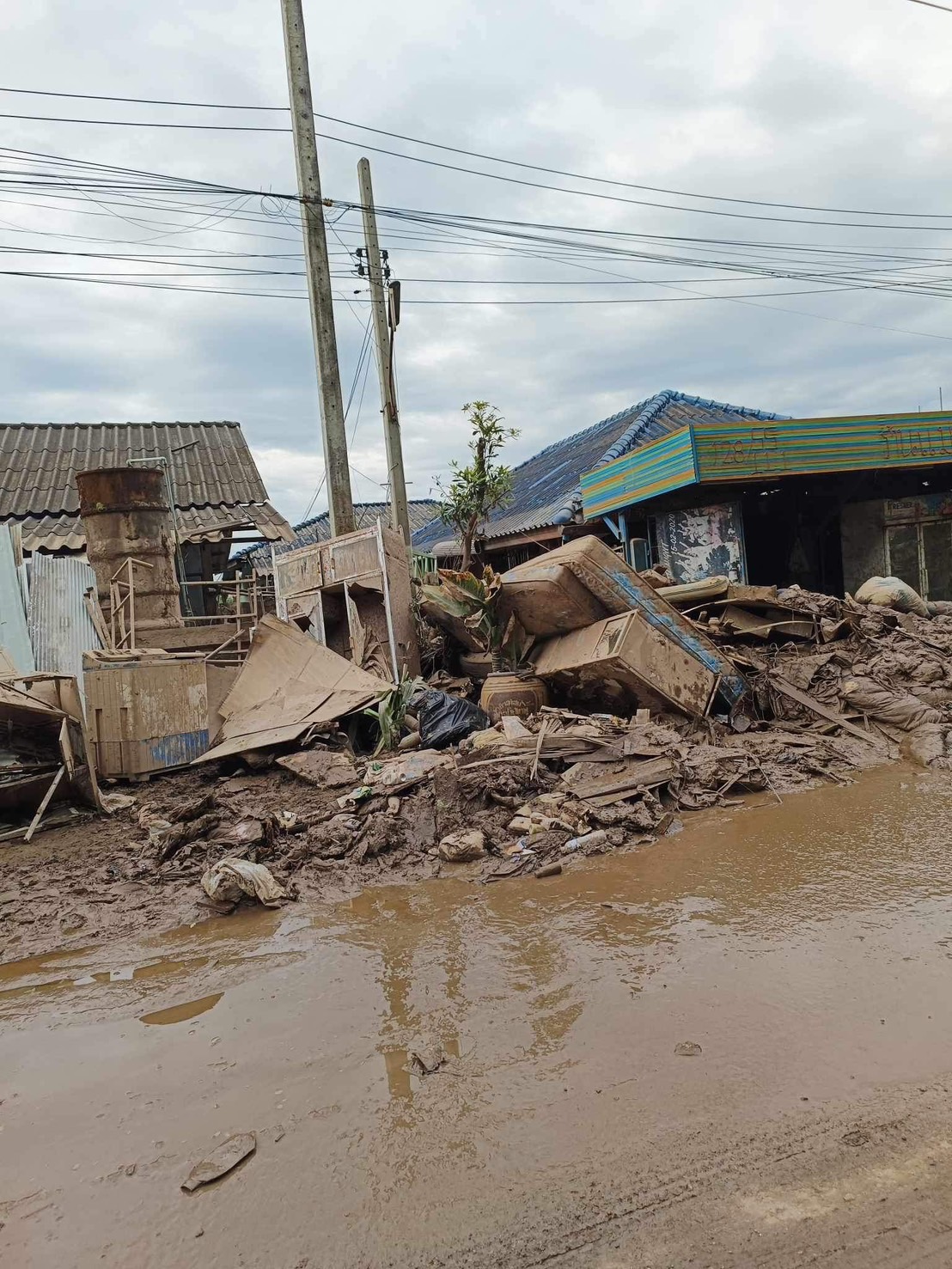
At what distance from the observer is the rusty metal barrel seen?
9.51 metres

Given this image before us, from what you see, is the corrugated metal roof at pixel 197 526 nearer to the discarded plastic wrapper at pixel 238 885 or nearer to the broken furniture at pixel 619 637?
the broken furniture at pixel 619 637

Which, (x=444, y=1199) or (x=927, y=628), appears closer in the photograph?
(x=444, y=1199)

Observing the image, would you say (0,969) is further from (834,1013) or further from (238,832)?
(834,1013)

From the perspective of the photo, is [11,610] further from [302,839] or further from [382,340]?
[382,340]

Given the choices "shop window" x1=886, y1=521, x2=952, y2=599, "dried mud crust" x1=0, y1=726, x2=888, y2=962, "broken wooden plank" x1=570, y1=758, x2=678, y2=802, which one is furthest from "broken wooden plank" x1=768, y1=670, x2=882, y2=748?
"shop window" x1=886, y1=521, x2=952, y2=599

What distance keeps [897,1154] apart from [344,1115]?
1453mm

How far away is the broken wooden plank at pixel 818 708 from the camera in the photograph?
6533 millimetres

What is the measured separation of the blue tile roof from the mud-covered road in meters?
11.1

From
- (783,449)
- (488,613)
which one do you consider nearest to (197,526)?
(488,613)

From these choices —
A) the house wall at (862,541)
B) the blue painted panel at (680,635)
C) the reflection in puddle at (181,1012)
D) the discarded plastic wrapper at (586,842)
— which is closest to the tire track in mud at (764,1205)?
the reflection in puddle at (181,1012)

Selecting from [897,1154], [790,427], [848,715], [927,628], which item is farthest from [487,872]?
[790,427]

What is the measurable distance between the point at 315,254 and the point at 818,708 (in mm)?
7042

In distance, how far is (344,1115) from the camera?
92.9 inches

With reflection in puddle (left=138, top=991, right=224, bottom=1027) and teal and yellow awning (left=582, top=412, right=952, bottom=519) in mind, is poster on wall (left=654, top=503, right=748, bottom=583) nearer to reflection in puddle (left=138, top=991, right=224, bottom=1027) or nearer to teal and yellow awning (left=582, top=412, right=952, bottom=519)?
teal and yellow awning (left=582, top=412, right=952, bottom=519)
